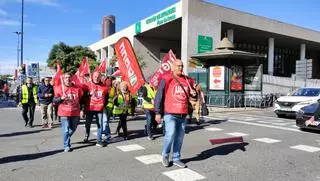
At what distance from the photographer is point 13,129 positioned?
1091 centimetres

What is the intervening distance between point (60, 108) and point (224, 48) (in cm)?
1602

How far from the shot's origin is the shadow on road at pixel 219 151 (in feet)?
21.8

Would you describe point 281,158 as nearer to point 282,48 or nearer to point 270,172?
point 270,172

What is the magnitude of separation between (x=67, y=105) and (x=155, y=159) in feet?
7.34

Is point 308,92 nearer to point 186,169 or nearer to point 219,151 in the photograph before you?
point 219,151

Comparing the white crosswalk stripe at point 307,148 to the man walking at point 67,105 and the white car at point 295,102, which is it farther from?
the white car at point 295,102

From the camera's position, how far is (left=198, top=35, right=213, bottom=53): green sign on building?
26.7 m

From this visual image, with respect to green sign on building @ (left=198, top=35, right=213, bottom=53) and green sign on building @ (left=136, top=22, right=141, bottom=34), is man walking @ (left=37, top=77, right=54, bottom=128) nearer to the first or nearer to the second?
green sign on building @ (left=198, top=35, right=213, bottom=53)

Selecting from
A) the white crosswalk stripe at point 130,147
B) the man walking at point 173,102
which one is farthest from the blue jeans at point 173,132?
the white crosswalk stripe at point 130,147

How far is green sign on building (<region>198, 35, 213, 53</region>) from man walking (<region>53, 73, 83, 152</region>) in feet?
Answer: 66.5

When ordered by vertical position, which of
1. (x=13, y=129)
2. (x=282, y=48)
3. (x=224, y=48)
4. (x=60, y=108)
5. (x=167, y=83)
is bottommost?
(x=13, y=129)

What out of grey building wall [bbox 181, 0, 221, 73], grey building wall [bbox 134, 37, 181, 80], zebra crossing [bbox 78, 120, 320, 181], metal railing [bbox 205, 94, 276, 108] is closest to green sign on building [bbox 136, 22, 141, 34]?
grey building wall [bbox 134, 37, 181, 80]

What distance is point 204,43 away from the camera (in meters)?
27.0

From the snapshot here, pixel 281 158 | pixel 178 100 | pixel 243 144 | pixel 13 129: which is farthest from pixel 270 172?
pixel 13 129
